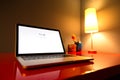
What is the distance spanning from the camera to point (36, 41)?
850 millimetres

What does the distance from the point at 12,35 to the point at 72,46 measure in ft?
2.12

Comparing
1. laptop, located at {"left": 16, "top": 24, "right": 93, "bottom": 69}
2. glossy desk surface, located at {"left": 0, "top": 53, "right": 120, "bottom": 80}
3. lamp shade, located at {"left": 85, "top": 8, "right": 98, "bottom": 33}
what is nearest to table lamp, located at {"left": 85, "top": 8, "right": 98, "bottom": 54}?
lamp shade, located at {"left": 85, "top": 8, "right": 98, "bottom": 33}

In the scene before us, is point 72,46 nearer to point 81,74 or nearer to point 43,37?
point 43,37

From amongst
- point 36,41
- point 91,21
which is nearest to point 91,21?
point 91,21

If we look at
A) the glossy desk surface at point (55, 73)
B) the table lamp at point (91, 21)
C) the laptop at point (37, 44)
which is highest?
the table lamp at point (91, 21)

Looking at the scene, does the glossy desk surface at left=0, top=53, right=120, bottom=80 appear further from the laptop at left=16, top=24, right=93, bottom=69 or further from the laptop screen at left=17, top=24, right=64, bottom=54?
the laptop screen at left=17, top=24, right=64, bottom=54

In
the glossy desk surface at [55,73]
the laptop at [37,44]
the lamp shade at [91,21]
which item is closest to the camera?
the glossy desk surface at [55,73]

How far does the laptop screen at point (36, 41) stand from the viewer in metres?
0.79

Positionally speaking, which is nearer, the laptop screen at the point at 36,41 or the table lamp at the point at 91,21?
the laptop screen at the point at 36,41

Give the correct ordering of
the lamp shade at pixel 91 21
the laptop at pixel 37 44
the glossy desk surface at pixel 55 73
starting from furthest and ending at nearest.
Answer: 1. the lamp shade at pixel 91 21
2. the laptop at pixel 37 44
3. the glossy desk surface at pixel 55 73

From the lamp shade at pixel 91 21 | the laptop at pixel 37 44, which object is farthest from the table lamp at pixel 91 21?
the laptop at pixel 37 44

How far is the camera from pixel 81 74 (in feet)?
1.31

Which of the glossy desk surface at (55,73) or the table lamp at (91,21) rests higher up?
the table lamp at (91,21)

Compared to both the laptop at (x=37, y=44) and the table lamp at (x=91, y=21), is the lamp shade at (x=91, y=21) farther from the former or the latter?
the laptop at (x=37, y=44)
